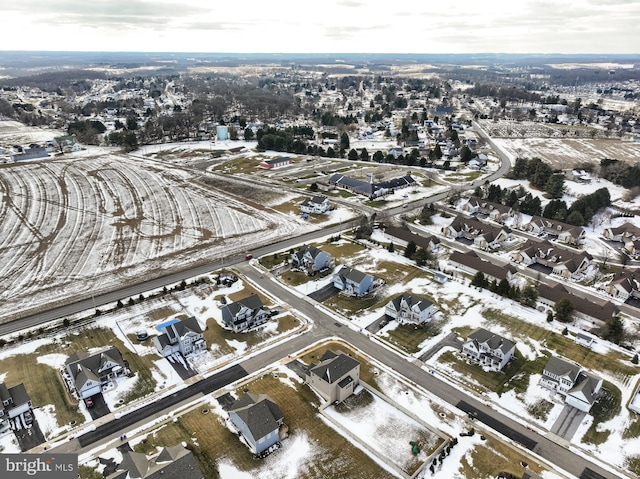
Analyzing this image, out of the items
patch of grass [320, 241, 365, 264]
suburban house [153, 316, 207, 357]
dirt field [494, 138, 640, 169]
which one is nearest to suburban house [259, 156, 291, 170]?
patch of grass [320, 241, 365, 264]

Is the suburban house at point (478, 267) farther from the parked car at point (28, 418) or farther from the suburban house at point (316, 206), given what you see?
the parked car at point (28, 418)

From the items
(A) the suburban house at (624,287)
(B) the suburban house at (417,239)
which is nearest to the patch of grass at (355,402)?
(B) the suburban house at (417,239)

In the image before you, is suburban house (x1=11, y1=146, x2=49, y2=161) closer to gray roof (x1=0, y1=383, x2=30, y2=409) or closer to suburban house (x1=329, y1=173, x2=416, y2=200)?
suburban house (x1=329, y1=173, x2=416, y2=200)

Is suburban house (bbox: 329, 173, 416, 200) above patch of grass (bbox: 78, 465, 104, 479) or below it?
above

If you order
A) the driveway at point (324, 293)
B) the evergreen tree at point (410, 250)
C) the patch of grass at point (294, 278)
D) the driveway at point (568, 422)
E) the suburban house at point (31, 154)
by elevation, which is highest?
the suburban house at point (31, 154)

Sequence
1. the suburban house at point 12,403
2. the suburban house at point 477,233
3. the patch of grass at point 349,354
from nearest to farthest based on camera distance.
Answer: the suburban house at point 12,403, the patch of grass at point 349,354, the suburban house at point 477,233
